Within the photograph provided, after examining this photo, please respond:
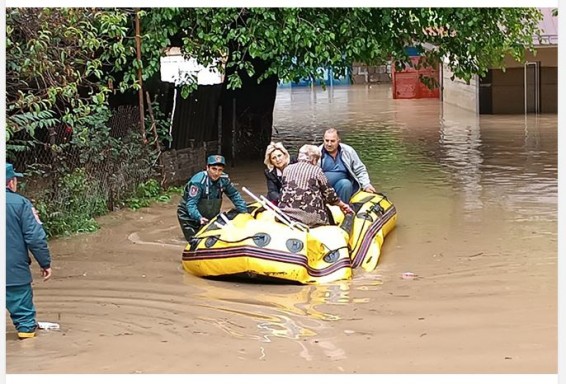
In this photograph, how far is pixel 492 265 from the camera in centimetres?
1005

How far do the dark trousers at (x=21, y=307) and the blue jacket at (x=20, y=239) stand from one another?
0.24 ft

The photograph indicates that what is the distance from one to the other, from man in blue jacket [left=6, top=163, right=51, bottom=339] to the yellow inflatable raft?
2.44 metres

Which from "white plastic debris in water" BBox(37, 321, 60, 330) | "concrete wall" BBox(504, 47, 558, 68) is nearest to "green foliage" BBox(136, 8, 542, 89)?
"white plastic debris in water" BBox(37, 321, 60, 330)

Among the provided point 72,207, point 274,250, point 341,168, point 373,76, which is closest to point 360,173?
point 341,168

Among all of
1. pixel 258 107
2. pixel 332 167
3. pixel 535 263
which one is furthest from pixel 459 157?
pixel 535 263

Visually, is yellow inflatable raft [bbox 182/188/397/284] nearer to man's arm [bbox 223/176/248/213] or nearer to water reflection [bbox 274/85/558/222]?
man's arm [bbox 223/176/248/213]

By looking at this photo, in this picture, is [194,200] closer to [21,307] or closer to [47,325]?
[47,325]

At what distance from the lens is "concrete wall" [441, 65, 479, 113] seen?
114 feet

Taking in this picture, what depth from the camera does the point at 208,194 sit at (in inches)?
416

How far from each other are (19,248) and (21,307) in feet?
1.44

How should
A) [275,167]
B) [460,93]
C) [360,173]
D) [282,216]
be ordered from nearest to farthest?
[282,216]
[275,167]
[360,173]
[460,93]

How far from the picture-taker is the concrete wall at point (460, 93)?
114 ft

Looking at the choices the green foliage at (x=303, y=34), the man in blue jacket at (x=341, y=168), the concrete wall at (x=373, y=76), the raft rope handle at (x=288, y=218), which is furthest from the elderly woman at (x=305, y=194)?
the concrete wall at (x=373, y=76)

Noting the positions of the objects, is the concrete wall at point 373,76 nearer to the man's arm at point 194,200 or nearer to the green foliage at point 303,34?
the green foliage at point 303,34
